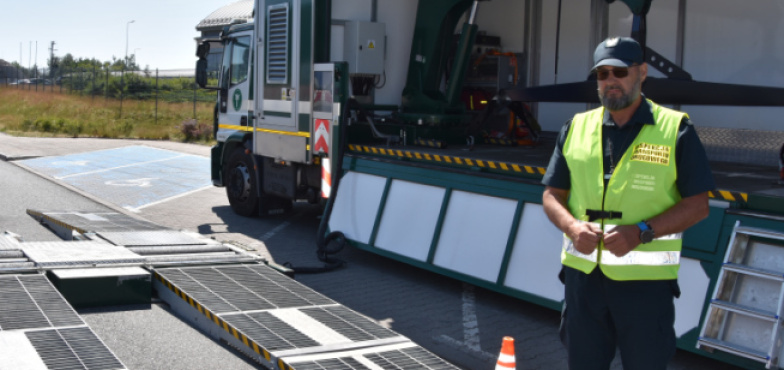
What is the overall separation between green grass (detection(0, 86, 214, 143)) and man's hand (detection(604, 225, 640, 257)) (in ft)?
81.8

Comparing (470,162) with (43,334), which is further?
(470,162)

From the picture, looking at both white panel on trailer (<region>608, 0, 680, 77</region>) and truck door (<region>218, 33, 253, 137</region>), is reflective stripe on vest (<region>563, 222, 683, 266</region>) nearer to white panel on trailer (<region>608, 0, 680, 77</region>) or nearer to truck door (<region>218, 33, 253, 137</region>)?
white panel on trailer (<region>608, 0, 680, 77</region>)

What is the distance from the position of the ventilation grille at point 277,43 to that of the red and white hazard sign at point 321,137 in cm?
97

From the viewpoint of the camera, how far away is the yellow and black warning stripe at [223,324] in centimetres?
522

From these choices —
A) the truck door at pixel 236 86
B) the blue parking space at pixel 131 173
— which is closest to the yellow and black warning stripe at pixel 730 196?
the truck door at pixel 236 86

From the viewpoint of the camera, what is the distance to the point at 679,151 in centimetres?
361

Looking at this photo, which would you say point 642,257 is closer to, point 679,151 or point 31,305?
point 679,151

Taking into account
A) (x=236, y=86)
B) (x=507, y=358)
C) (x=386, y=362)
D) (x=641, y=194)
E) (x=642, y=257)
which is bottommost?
(x=386, y=362)

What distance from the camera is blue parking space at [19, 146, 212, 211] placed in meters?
15.1

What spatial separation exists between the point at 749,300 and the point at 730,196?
0.74 meters

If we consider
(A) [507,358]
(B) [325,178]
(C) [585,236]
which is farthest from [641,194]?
(B) [325,178]

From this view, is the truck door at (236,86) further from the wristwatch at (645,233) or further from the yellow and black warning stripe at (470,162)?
the wristwatch at (645,233)

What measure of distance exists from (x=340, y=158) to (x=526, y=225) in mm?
3000

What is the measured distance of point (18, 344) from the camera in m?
5.00
